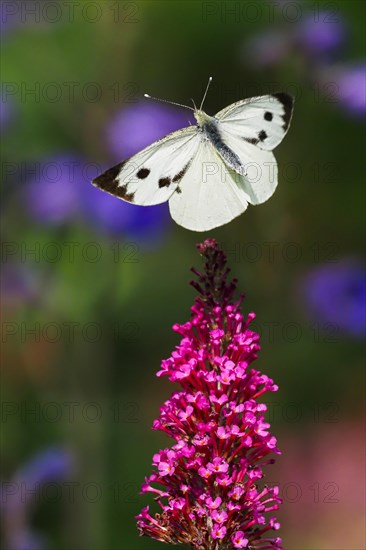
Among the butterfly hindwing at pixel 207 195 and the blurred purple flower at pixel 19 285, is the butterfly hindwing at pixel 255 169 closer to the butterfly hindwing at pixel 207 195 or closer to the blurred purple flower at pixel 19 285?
the butterfly hindwing at pixel 207 195

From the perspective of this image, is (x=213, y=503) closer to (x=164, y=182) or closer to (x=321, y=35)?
(x=164, y=182)

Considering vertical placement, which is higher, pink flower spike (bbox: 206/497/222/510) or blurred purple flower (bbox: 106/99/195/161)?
blurred purple flower (bbox: 106/99/195/161)

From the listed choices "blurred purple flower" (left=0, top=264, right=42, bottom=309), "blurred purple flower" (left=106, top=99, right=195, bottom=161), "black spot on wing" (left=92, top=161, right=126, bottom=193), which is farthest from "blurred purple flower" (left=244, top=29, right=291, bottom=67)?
"black spot on wing" (left=92, top=161, right=126, bottom=193)

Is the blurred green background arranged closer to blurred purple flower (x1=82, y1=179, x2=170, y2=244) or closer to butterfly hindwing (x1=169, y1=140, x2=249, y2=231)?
blurred purple flower (x1=82, y1=179, x2=170, y2=244)

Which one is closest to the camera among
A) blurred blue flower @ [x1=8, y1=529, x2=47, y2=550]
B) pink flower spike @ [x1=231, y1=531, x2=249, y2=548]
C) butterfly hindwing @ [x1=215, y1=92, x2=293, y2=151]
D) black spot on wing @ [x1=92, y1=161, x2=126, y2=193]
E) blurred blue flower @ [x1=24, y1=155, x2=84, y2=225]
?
pink flower spike @ [x1=231, y1=531, x2=249, y2=548]

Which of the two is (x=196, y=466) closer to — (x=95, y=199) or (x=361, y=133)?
(x=95, y=199)

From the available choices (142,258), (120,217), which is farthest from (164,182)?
(142,258)
